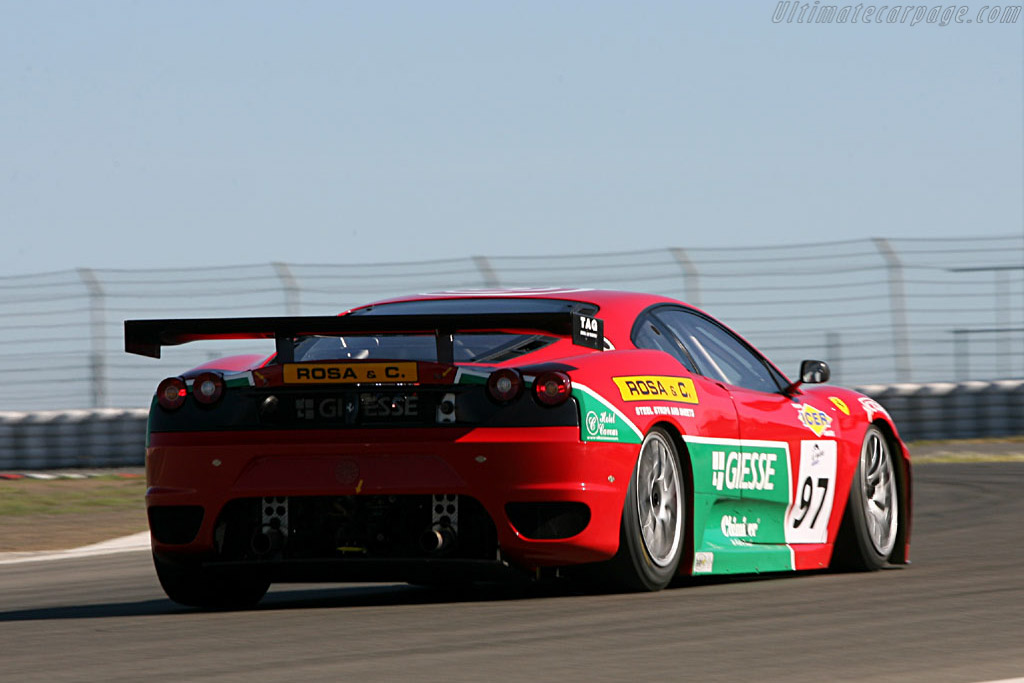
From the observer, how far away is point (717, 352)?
7.24 meters

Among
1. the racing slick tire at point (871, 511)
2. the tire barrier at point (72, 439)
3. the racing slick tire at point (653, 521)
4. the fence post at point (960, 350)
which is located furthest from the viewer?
the fence post at point (960, 350)

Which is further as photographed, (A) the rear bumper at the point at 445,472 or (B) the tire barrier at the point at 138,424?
(B) the tire barrier at the point at 138,424

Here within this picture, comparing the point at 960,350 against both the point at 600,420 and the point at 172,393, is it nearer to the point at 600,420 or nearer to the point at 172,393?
the point at 600,420

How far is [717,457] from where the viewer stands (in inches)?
262

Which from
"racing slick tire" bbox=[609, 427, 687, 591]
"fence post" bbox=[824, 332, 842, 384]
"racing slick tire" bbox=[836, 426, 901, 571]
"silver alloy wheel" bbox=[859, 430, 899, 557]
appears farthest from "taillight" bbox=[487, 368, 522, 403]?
"fence post" bbox=[824, 332, 842, 384]

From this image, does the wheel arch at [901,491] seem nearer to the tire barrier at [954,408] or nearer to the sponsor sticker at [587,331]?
the sponsor sticker at [587,331]

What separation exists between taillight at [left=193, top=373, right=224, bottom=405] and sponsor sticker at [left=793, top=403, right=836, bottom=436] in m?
2.53

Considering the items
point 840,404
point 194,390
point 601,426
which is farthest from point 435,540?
point 840,404

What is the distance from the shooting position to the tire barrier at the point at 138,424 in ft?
57.0

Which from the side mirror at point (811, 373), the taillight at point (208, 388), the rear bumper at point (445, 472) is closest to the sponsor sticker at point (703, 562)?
the rear bumper at point (445, 472)

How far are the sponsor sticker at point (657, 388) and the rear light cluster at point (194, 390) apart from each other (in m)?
1.36

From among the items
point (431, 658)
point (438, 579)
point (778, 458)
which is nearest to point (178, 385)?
point (438, 579)

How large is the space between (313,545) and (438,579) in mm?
440

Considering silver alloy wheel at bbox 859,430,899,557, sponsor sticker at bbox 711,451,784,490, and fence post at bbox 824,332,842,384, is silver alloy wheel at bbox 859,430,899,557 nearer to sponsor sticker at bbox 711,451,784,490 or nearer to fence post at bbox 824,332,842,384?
sponsor sticker at bbox 711,451,784,490
